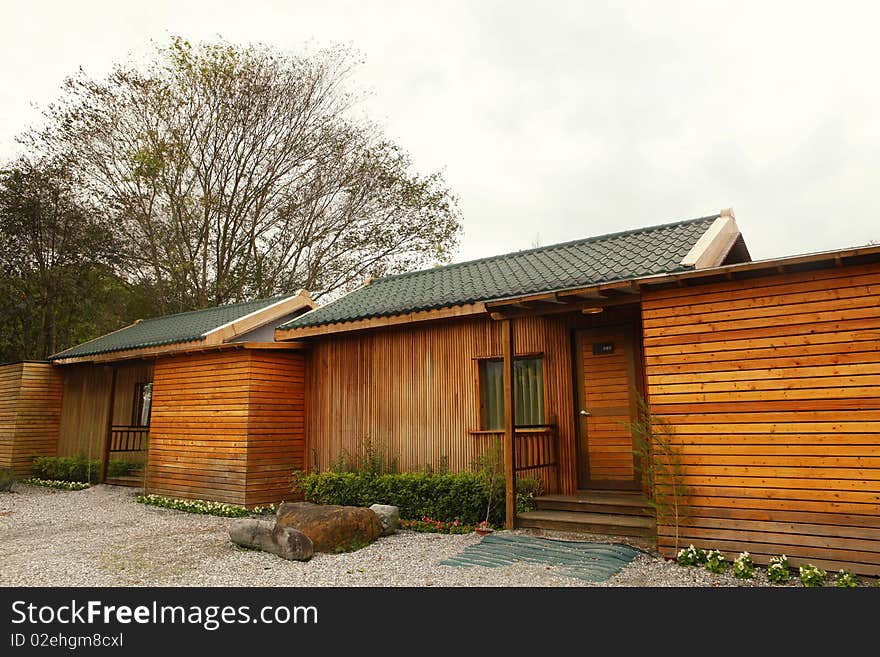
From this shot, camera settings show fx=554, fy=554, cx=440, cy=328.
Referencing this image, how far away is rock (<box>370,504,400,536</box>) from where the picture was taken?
23.2 feet

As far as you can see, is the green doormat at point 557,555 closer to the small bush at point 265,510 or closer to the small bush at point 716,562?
the small bush at point 716,562

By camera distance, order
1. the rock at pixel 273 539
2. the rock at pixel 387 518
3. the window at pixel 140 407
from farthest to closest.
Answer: the window at pixel 140 407
the rock at pixel 387 518
the rock at pixel 273 539

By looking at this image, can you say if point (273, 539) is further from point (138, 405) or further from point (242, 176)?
point (242, 176)

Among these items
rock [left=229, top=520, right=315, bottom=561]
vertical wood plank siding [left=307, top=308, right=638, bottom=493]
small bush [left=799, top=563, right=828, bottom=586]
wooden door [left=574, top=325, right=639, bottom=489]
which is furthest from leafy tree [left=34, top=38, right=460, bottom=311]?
small bush [left=799, top=563, right=828, bottom=586]

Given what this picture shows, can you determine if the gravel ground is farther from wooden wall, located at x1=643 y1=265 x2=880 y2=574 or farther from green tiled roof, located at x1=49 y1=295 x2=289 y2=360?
green tiled roof, located at x1=49 y1=295 x2=289 y2=360

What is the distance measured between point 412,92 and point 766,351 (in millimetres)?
14433

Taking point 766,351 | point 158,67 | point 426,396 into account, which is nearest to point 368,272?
point 158,67

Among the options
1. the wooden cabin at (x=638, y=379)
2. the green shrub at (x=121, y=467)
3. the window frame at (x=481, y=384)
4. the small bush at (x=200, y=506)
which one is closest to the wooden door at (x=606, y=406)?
the wooden cabin at (x=638, y=379)

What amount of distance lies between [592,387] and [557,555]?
2.75 metres

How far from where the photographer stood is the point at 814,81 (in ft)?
42.4

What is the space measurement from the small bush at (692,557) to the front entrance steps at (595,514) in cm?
69

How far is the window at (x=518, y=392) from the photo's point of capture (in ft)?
26.3

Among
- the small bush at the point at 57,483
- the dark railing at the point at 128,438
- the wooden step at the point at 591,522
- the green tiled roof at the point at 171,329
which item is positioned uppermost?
the green tiled roof at the point at 171,329

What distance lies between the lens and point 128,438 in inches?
544
